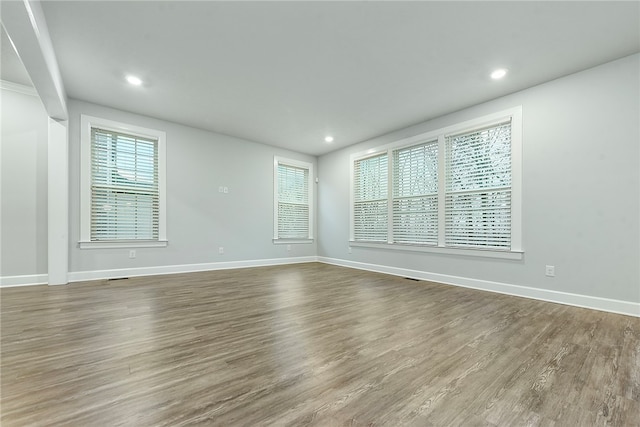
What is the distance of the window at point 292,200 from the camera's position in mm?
6273

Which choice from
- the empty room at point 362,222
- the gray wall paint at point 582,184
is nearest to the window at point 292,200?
the empty room at point 362,222

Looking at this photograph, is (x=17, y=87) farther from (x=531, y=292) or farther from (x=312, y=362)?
(x=531, y=292)

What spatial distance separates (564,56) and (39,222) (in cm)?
691

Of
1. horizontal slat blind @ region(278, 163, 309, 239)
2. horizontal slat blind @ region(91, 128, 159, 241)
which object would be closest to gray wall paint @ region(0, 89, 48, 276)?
horizontal slat blind @ region(91, 128, 159, 241)

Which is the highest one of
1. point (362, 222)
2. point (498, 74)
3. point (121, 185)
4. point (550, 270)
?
point (498, 74)

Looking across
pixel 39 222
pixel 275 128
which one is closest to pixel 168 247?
pixel 39 222

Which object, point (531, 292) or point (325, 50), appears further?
point (531, 292)

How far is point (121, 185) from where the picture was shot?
4.43 meters

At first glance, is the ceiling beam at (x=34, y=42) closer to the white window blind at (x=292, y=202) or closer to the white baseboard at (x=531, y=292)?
the white window blind at (x=292, y=202)

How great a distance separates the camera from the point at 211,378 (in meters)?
1.53

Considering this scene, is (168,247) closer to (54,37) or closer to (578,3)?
(54,37)

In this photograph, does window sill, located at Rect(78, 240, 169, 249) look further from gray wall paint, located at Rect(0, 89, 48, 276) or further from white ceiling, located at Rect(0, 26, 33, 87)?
white ceiling, located at Rect(0, 26, 33, 87)

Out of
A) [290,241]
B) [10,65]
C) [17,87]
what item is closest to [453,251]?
[290,241]

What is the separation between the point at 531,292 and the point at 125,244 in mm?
5996
